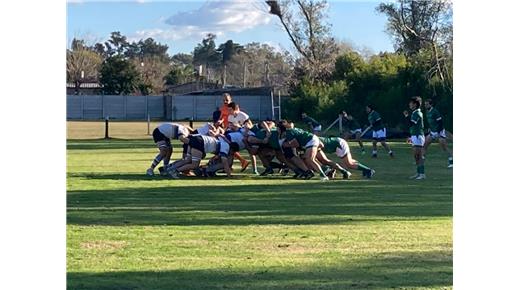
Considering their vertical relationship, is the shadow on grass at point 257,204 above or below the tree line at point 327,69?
below

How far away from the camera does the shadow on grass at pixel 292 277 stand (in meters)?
6.70

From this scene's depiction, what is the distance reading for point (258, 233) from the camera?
30.8 feet

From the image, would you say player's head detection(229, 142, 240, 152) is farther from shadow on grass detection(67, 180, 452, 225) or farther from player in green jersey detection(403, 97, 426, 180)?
player in green jersey detection(403, 97, 426, 180)

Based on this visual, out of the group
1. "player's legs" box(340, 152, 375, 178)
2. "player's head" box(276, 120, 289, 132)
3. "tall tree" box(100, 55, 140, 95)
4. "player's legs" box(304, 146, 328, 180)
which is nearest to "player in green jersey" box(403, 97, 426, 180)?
"player's legs" box(340, 152, 375, 178)

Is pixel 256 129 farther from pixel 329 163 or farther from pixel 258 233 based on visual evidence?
pixel 258 233

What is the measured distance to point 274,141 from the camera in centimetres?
1748

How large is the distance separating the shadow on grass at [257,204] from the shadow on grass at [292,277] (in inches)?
118

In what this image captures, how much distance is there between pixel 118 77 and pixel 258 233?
57.7 m

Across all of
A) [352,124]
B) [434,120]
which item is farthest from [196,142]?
[352,124]

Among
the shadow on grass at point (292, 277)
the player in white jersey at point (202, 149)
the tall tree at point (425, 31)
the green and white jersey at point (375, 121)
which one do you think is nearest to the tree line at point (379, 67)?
the tall tree at point (425, 31)

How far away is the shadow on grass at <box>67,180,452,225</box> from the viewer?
10688mm

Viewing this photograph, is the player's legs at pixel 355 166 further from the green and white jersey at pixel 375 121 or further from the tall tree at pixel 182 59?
the tall tree at pixel 182 59

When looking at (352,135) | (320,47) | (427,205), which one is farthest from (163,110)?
(427,205)
